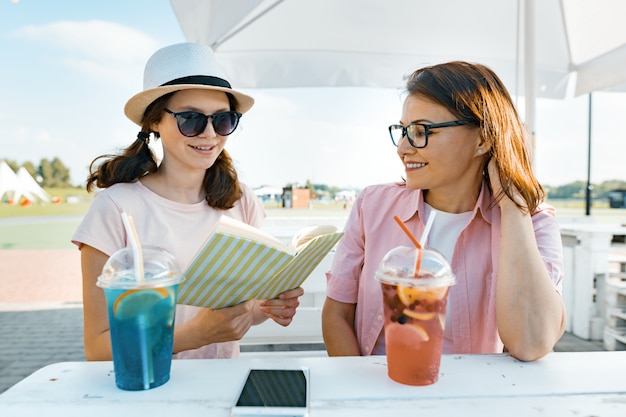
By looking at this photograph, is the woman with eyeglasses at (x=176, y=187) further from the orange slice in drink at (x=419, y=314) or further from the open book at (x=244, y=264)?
the orange slice in drink at (x=419, y=314)

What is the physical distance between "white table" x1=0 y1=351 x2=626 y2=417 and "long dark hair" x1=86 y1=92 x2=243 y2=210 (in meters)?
0.63

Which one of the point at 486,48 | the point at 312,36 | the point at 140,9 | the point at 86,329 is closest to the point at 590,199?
the point at 486,48

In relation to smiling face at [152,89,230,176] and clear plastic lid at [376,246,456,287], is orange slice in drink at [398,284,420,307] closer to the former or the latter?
clear plastic lid at [376,246,456,287]

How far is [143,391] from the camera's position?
2.49ft

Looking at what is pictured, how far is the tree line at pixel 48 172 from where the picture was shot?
33.7 feet

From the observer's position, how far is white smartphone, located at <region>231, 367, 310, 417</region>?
67 cm

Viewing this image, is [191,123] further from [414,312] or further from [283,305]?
[414,312]

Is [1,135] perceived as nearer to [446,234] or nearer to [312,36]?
[312,36]

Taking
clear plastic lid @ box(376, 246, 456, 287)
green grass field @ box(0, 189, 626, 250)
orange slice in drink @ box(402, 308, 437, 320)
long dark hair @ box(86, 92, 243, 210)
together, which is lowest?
green grass field @ box(0, 189, 626, 250)

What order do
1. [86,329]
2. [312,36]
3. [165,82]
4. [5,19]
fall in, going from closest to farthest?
[86,329]
[165,82]
[312,36]
[5,19]

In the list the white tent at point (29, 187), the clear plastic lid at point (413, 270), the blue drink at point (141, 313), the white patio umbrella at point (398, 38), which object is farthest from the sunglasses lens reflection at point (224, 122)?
the white tent at point (29, 187)

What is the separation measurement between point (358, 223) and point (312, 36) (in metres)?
2.19

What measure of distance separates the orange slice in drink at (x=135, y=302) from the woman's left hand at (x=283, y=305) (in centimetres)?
48

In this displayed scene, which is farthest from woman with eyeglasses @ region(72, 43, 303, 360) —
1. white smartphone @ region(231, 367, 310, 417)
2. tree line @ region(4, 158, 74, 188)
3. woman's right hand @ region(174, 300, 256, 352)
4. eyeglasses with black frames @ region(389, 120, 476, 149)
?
tree line @ region(4, 158, 74, 188)
